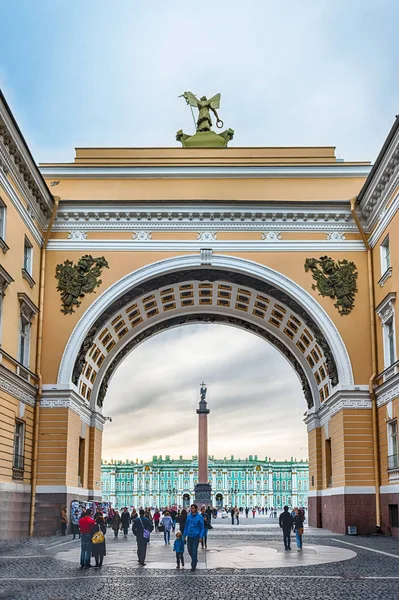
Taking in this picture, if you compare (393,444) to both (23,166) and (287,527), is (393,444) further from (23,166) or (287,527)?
(23,166)

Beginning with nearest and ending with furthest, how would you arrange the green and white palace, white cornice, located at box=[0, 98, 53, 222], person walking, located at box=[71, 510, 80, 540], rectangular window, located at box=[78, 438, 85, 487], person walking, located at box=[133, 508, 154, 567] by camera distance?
person walking, located at box=[133, 508, 154, 567] < white cornice, located at box=[0, 98, 53, 222] < person walking, located at box=[71, 510, 80, 540] < rectangular window, located at box=[78, 438, 85, 487] < the green and white palace

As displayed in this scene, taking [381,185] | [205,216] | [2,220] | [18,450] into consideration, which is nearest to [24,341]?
[18,450]

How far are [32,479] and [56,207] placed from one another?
35.3 ft

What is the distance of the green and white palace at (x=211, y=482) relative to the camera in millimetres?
148125

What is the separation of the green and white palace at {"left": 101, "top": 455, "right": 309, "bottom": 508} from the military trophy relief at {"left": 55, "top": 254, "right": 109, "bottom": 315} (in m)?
120

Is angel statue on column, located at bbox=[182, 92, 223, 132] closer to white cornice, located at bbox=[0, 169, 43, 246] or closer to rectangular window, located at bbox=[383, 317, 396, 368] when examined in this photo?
white cornice, located at bbox=[0, 169, 43, 246]

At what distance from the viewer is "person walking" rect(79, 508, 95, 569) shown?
17.3 m

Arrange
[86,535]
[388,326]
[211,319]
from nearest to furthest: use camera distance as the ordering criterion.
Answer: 1. [86,535]
2. [388,326]
3. [211,319]

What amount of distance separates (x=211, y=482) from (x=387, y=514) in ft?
410

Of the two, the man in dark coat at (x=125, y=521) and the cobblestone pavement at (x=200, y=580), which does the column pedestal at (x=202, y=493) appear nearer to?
the man in dark coat at (x=125, y=521)

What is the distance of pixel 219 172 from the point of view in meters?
33.0

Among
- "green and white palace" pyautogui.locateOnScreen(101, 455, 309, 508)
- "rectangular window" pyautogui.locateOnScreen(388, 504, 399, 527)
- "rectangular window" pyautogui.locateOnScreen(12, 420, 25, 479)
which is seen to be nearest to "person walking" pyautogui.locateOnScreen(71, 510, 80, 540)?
"rectangular window" pyautogui.locateOnScreen(12, 420, 25, 479)

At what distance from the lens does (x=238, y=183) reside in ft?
108

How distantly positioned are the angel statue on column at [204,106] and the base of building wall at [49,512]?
18328 millimetres
